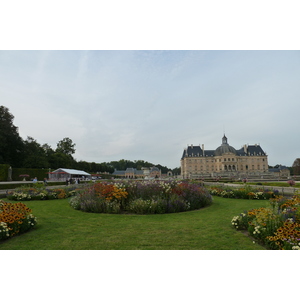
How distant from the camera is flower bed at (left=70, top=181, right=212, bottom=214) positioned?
883cm

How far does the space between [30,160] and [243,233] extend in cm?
4896

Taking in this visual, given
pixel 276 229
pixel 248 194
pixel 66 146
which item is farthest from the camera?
pixel 66 146

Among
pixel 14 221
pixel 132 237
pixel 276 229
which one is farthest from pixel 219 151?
pixel 14 221

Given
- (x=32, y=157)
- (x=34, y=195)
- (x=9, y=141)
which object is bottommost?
(x=34, y=195)

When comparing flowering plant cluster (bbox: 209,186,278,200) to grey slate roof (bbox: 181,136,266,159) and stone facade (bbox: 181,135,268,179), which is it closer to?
stone facade (bbox: 181,135,268,179)

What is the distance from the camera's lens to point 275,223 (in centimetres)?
460

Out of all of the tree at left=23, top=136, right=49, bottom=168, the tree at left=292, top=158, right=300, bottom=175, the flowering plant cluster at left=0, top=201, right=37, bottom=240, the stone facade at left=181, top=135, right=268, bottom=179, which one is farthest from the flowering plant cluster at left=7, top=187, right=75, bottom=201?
the tree at left=292, top=158, right=300, bottom=175

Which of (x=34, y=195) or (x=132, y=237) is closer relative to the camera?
(x=132, y=237)

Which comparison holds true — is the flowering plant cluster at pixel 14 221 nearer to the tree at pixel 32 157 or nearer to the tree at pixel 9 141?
the tree at pixel 9 141

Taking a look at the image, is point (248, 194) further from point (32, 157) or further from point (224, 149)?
point (224, 149)

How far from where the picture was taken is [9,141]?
142ft

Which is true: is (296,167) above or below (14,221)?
above

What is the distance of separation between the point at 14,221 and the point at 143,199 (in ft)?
17.6

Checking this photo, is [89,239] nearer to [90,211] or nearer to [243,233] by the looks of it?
[243,233]
